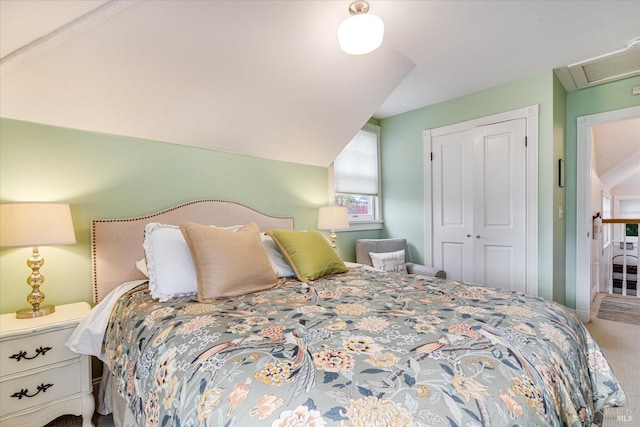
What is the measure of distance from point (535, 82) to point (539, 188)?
99 cm

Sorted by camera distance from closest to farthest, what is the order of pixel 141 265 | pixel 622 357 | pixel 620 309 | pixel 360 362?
pixel 360 362 → pixel 141 265 → pixel 622 357 → pixel 620 309

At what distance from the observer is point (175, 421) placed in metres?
0.84

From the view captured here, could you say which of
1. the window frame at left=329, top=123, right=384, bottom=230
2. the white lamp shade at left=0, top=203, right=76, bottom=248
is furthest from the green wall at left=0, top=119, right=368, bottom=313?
the window frame at left=329, top=123, right=384, bottom=230

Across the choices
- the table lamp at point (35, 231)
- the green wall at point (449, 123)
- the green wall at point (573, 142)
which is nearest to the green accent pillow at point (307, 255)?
the table lamp at point (35, 231)

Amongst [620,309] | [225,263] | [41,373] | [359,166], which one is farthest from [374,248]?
Result: [620,309]

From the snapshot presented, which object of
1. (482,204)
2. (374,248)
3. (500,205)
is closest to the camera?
(500,205)

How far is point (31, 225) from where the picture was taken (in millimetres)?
1467

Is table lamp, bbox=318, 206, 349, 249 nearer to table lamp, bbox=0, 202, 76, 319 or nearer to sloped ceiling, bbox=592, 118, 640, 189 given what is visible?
table lamp, bbox=0, 202, 76, 319

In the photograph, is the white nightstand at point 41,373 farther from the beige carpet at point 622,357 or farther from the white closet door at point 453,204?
the white closet door at point 453,204

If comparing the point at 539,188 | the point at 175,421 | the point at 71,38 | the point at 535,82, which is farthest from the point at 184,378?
the point at 535,82

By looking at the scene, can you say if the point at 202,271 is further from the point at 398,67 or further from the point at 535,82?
the point at 535,82

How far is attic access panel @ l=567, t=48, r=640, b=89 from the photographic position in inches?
98.9

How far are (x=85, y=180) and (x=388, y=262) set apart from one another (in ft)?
A: 9.02

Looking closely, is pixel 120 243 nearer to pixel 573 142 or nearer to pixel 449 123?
pixel 449 123
